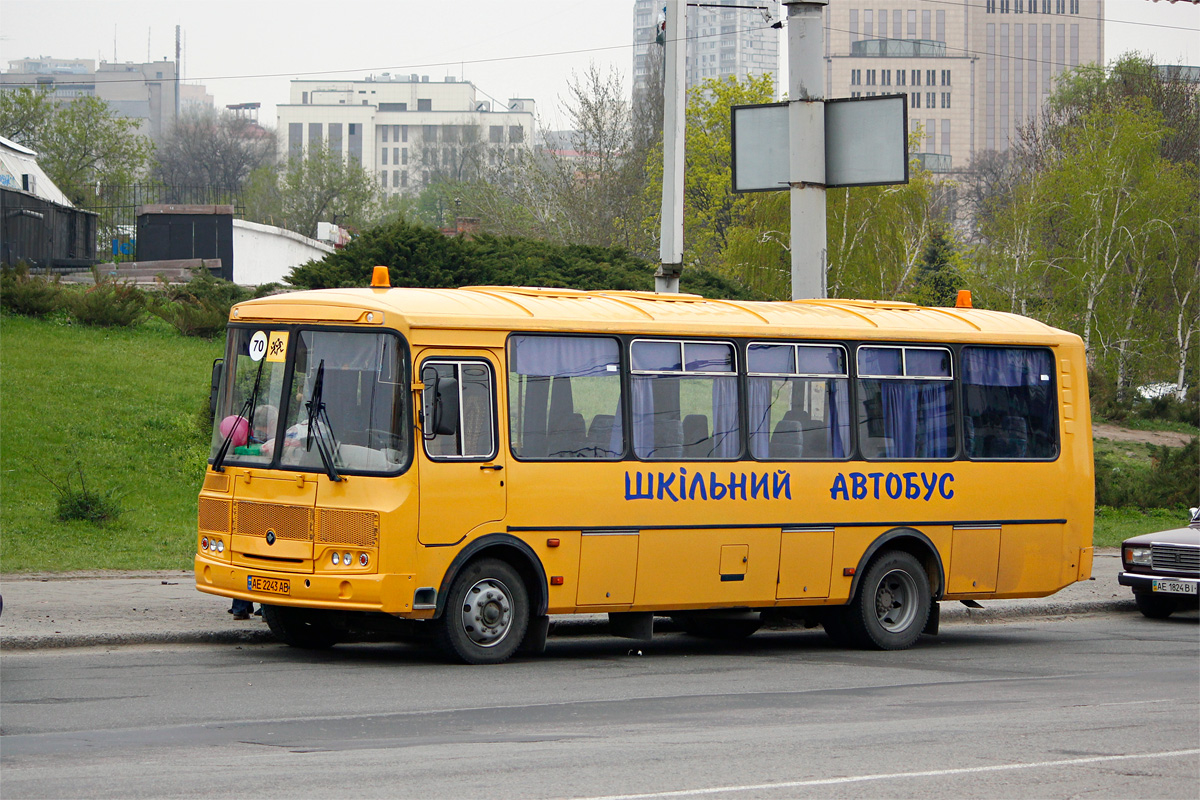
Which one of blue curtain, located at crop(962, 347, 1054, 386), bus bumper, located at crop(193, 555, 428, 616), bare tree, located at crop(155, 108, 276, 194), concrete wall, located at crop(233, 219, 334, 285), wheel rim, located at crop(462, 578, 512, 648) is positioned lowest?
wheel rim, located at crop(462, 578, 512, 648)

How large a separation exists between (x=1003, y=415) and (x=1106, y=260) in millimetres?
38951

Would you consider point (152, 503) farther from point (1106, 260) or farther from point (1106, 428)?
point (1106, 260)

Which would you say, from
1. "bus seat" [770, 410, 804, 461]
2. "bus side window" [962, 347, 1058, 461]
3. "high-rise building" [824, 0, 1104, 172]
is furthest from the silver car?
"high-rise building" [824, 0, 1104, 172]

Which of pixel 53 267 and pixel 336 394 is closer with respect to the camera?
pixel 336 394

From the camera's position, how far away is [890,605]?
1441cm

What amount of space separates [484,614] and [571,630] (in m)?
2.88

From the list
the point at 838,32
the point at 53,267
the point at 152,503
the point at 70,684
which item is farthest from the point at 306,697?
the point at 838,32

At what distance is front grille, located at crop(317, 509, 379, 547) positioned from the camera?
446 inches

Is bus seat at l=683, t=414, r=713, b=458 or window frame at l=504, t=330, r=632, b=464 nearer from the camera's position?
window frame at l=504, t=330, r=632, b=464

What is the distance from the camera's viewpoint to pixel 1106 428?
4297 centimetres

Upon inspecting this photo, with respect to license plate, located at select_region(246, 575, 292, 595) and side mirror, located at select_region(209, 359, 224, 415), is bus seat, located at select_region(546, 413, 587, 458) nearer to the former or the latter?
license plate, located at select_region(246, 575, 292, 595)

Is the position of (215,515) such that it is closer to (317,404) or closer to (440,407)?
(317,404)

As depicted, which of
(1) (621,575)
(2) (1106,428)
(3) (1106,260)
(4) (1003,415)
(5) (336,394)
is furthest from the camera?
(3) (1106,260)

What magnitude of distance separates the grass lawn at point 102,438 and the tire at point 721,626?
5891 millimetres
